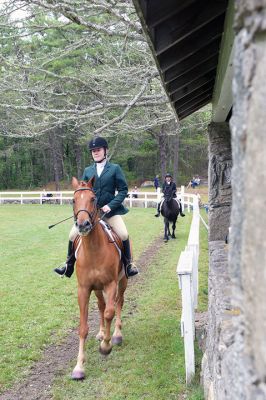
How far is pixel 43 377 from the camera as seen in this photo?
19.0 feet

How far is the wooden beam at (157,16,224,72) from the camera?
3.67 metres

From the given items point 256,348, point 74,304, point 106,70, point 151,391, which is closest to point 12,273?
point 74,304

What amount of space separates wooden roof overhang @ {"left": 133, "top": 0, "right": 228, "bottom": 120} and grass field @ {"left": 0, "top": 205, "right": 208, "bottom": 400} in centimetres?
321

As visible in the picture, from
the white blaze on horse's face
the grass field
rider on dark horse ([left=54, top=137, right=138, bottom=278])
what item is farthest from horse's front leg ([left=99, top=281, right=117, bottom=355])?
the white blaze on horse's face

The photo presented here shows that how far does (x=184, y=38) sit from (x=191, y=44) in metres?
0.34

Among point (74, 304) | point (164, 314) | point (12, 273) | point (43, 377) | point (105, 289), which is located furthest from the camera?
point (12, 273)

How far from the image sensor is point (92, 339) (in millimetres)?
7066

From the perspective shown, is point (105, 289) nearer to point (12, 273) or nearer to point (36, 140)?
point (12, 273)

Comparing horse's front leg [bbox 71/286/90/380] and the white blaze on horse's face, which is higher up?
the white blaze on horse's face

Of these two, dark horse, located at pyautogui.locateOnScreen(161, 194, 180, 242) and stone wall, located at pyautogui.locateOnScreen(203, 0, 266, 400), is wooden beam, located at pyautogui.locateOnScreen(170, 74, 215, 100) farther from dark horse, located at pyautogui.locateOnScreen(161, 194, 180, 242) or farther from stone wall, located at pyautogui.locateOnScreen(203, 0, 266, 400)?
dark horse, located at pyautogui.locateOnScreen(161, 194, 180, 242)

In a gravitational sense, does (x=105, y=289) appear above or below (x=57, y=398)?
above

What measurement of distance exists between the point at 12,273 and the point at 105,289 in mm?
6063

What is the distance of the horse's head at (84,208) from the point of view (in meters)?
5.61

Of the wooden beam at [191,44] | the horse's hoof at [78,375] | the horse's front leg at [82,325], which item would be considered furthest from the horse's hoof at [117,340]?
the wooden beam at [191,44]
